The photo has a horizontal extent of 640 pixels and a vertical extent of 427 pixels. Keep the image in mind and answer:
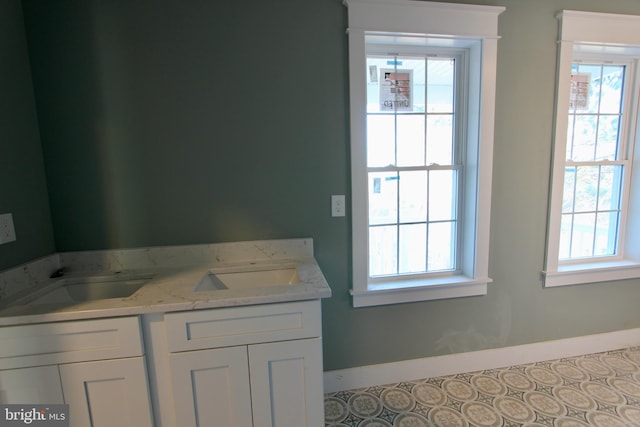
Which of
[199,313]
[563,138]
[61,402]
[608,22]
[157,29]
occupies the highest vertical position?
[608,22]

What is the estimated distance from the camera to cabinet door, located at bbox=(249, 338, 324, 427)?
1.22 metres

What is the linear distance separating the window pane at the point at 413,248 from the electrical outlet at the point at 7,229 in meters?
2.00

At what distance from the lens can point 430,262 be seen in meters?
2.01

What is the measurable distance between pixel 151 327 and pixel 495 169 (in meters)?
2.07

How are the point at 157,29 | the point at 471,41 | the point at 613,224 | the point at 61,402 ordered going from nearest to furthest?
the point at 61,402 → the point at 157,29 → the point at 471,41 → the point at 613,224

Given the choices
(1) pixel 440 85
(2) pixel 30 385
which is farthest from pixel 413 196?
(2) pixel 30 385

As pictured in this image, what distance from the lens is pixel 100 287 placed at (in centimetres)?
148

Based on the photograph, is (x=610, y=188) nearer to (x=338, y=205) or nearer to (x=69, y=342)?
(x=338, y=205)

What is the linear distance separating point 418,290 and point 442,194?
0.65 meters

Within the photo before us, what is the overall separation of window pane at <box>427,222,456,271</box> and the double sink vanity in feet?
3.33

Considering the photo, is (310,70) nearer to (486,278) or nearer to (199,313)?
(199,313)

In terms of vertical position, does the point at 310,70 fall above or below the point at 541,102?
above

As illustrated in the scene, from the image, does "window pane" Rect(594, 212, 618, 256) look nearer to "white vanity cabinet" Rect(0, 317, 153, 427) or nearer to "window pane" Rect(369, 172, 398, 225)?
"window pane" Rect(369, 172, 398, 225)

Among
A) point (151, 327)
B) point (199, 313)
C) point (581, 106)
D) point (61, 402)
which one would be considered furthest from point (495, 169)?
point (61, 402)
